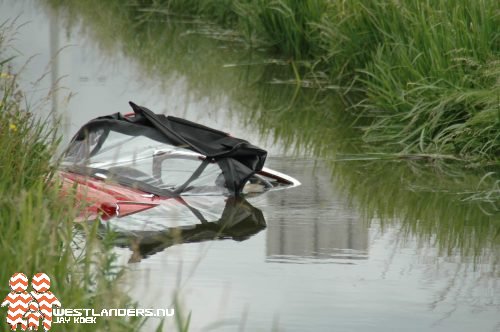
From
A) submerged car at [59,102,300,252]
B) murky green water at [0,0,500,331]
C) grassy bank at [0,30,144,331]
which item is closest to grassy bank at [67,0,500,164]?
murky green water at [0,0,500,331]

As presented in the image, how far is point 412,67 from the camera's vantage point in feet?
47.1

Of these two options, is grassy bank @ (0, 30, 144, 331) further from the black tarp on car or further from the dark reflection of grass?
the dark reflection of grass

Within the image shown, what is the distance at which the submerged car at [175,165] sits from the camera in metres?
10.9

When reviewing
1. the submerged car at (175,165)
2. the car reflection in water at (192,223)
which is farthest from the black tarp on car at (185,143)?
the car reflection in water at (192,223)

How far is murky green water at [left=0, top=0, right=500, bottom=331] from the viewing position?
830cm

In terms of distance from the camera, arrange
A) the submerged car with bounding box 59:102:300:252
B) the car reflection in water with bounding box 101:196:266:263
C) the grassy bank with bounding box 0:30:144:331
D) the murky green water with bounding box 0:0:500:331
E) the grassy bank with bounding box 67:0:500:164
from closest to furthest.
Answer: the grassy bank with bounding box 0:30:144:331
the murky green water with bounding box 0:0:500:331
the car reflection in water with bounding box 101:196:266:263
the submerged car with bounding box 59:102:300:252
the grassy bank with bounding box 67:0:500:164

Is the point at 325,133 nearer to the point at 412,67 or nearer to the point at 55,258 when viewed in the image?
the point at 412,67

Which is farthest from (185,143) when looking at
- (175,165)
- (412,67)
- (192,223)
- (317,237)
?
(412,67)

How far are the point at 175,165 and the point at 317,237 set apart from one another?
6.00 ft

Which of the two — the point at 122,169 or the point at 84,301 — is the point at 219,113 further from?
the point at 84,301

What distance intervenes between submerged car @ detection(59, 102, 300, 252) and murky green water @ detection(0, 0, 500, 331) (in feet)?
0.90

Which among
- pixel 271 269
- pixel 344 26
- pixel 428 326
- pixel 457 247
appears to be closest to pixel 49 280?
pixel 428 326

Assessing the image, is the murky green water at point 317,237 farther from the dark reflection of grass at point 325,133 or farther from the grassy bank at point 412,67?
the grassy bank at point 412,67

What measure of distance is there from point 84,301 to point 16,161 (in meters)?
2.48
